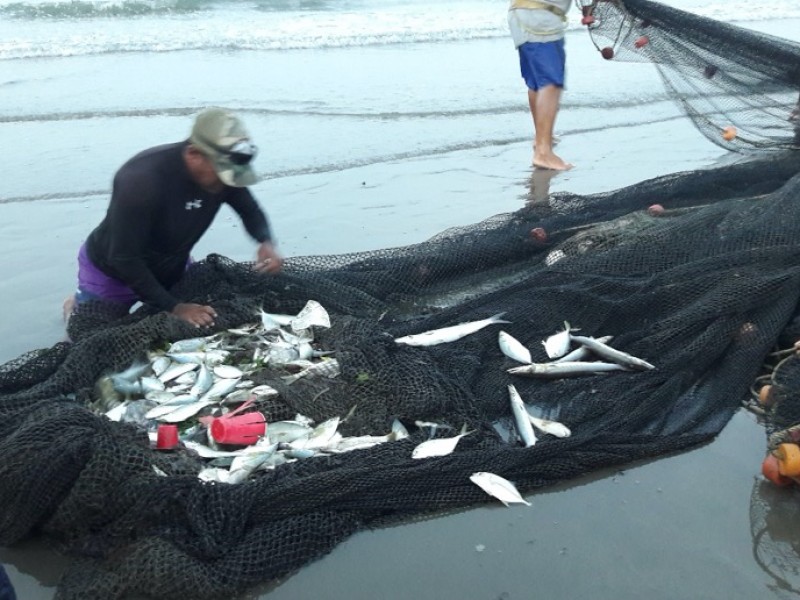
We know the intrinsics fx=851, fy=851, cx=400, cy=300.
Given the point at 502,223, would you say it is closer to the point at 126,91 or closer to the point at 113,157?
the point at 113,157

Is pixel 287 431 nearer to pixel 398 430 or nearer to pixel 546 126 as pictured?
pixel 398 430

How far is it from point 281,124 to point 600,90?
5.29 m

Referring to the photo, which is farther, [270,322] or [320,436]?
[270,322]

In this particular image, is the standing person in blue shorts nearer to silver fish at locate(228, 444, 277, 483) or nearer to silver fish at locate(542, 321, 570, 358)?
silver fish at locate(542, 321, 570, 358)

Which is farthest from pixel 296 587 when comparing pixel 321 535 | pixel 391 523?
pixel 391 523

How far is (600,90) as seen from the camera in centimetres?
1354

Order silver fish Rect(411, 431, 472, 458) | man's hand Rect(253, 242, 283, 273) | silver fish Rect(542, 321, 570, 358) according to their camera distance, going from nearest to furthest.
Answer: silver fish Rect(411, 431, 472, 458) < silver fish Rect(542, 321, 570, 358) < man's hand Rect(253, 242, 283, 273)

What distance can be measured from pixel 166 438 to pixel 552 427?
1.84 m

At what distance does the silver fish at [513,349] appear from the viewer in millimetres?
4684

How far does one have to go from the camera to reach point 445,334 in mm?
4820

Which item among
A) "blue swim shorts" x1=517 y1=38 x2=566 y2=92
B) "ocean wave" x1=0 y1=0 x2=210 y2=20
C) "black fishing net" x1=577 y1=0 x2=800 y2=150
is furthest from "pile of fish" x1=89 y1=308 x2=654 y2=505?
"ocean wave" x1=0 y1=0 x2=210 y2=20

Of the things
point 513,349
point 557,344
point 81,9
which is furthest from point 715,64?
point 81,9

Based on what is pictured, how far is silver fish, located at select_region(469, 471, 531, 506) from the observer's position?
3.74 meters

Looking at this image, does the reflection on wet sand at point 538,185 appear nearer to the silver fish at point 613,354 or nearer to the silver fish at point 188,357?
the silver fish at point 613,354
